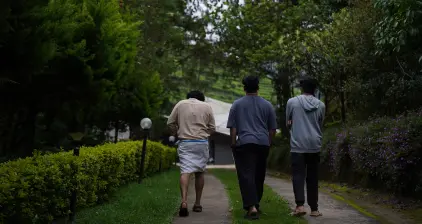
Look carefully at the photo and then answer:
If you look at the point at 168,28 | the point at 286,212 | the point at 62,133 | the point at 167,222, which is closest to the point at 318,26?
the point at 168,28

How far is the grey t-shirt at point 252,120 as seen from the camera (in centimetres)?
766

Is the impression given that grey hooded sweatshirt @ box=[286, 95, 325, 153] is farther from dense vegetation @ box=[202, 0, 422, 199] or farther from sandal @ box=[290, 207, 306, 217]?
dense vegetation @ box=[202, 0, 422, 199]

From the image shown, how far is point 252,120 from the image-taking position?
25.3ft

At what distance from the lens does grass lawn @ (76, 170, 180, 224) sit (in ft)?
24.1

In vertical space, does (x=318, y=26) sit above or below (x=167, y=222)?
above

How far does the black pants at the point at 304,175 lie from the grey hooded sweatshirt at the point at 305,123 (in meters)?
0.12

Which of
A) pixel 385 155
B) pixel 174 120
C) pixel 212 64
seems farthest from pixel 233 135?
pixel 212 64

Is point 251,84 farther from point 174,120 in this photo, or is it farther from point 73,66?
point 73,66

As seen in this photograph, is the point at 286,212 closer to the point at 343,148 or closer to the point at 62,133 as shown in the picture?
the point at 343,148

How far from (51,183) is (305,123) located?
3.48 m

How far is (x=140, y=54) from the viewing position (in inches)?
872

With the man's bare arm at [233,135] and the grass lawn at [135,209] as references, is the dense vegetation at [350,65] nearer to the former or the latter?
the man's bare arm at [233,135]

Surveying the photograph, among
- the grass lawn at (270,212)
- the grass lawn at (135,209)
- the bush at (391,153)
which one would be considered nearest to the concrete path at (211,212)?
the grass lawn at (270,212)

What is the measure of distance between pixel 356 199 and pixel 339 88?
737cm
